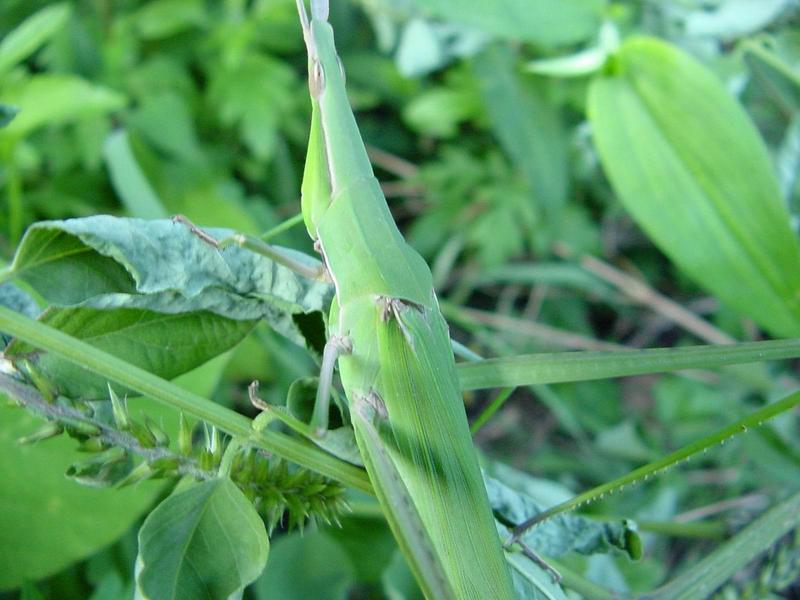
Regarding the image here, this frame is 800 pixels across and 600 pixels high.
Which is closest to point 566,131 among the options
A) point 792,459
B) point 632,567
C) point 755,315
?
point 755,315

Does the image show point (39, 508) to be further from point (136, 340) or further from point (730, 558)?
point (730, 558)

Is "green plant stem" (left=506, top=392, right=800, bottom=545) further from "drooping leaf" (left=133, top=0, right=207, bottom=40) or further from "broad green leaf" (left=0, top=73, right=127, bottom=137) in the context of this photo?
"drooping leaf" (left=133, top=0, right=207, bottom=40)

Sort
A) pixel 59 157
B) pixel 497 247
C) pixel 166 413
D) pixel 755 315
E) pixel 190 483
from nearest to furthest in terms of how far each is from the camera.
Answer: pixel 190 483 < pixel 166 413 < pixel 755 315 < pixel 59 157 < pixel 497 247

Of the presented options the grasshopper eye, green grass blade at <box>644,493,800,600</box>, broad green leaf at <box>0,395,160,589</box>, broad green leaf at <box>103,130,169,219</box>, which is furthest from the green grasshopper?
broad green leaf at <box>103,130,169,219</box>

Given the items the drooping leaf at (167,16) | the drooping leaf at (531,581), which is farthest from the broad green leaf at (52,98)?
the drooping leaf at (531,581)

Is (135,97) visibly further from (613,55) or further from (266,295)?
(266,295)
